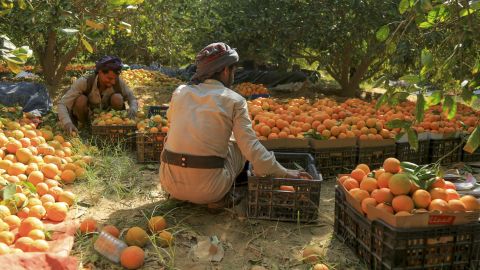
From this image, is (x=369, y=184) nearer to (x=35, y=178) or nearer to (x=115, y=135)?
(x=35, y=178)

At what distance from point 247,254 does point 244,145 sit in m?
0.80

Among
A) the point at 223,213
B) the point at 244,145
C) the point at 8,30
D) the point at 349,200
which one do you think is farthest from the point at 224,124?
the point at 8,30

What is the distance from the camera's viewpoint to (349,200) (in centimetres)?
306

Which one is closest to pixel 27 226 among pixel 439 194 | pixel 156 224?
pixel 156 224

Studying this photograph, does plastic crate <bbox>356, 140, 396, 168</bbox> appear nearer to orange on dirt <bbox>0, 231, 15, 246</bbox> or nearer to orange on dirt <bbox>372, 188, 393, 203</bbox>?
orange on dirt <bbox>372, 188, 393, 203</bbox>

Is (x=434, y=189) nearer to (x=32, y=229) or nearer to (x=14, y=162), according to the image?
(x=32, y=229)

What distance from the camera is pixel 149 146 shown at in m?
5.16

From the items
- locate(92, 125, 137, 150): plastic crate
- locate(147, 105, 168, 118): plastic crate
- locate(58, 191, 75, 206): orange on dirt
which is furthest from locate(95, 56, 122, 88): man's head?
locate(58, 191, 75, 206): orange on dirt

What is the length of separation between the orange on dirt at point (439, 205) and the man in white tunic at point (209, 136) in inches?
45.1

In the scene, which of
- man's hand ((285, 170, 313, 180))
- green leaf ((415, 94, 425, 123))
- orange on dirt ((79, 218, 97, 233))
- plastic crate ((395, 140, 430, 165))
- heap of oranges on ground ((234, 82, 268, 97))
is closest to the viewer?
green leaf ((415, 94, 425, 123))

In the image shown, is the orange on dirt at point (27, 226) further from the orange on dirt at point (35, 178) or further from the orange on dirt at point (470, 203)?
the orange on dirt at point (470, 203)

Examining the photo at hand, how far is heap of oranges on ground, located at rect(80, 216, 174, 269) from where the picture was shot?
286 cm

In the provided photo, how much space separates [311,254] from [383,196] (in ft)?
2.04

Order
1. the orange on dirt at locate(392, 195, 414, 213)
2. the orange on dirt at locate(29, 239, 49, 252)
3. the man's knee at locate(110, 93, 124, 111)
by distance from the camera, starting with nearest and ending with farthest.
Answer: the orange on dirt at locate(392, 195, 414, 213), the orange on dirt at locate(29, 239, 49, 252), the man's knee at locate(110, 93, 124, 111)
